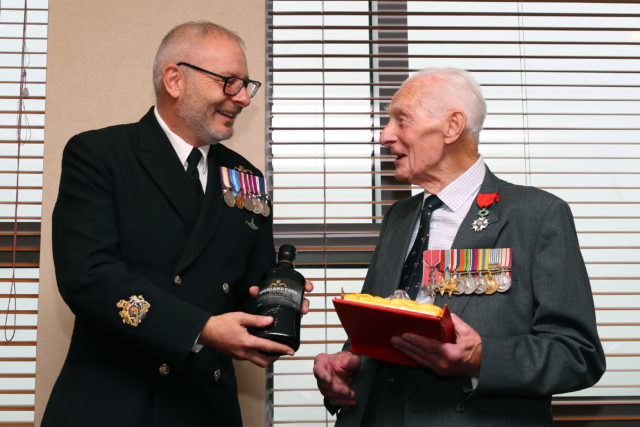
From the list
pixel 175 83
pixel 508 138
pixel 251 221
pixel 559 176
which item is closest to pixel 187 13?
pixel 175 83

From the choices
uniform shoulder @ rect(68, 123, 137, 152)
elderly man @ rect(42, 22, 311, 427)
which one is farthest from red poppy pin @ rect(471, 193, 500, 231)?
uniform shoulder @ rect(68, 123, 137, 152)

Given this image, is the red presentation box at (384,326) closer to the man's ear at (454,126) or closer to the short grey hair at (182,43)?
the man's ear at (454,126)

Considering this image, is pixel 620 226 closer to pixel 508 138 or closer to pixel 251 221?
pixel 508 138

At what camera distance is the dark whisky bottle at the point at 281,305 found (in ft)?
4.56

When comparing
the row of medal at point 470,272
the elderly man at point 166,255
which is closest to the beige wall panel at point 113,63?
the elderly man at point 166,255

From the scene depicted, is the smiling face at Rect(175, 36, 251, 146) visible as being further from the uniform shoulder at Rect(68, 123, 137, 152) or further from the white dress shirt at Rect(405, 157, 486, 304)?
the white dress shirt at Rect(405, 157, 486, 304)

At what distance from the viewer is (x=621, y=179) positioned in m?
2.45

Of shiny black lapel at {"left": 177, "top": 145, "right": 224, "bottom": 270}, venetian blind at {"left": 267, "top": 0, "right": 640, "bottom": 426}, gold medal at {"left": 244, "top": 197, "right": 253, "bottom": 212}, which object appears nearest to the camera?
shiny black lapel at {"left": 177, "top": 145, "right": 224, "bottom": 270}

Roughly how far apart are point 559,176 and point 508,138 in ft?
0.84

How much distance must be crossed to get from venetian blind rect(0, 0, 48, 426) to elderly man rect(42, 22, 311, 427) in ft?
2.71

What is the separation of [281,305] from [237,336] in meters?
0.12

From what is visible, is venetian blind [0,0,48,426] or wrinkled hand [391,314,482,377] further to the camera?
venetian blind [0,0,48,426]

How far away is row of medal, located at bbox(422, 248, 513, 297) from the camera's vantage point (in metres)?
1.43

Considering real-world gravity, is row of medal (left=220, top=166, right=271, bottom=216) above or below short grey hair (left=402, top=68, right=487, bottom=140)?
below
